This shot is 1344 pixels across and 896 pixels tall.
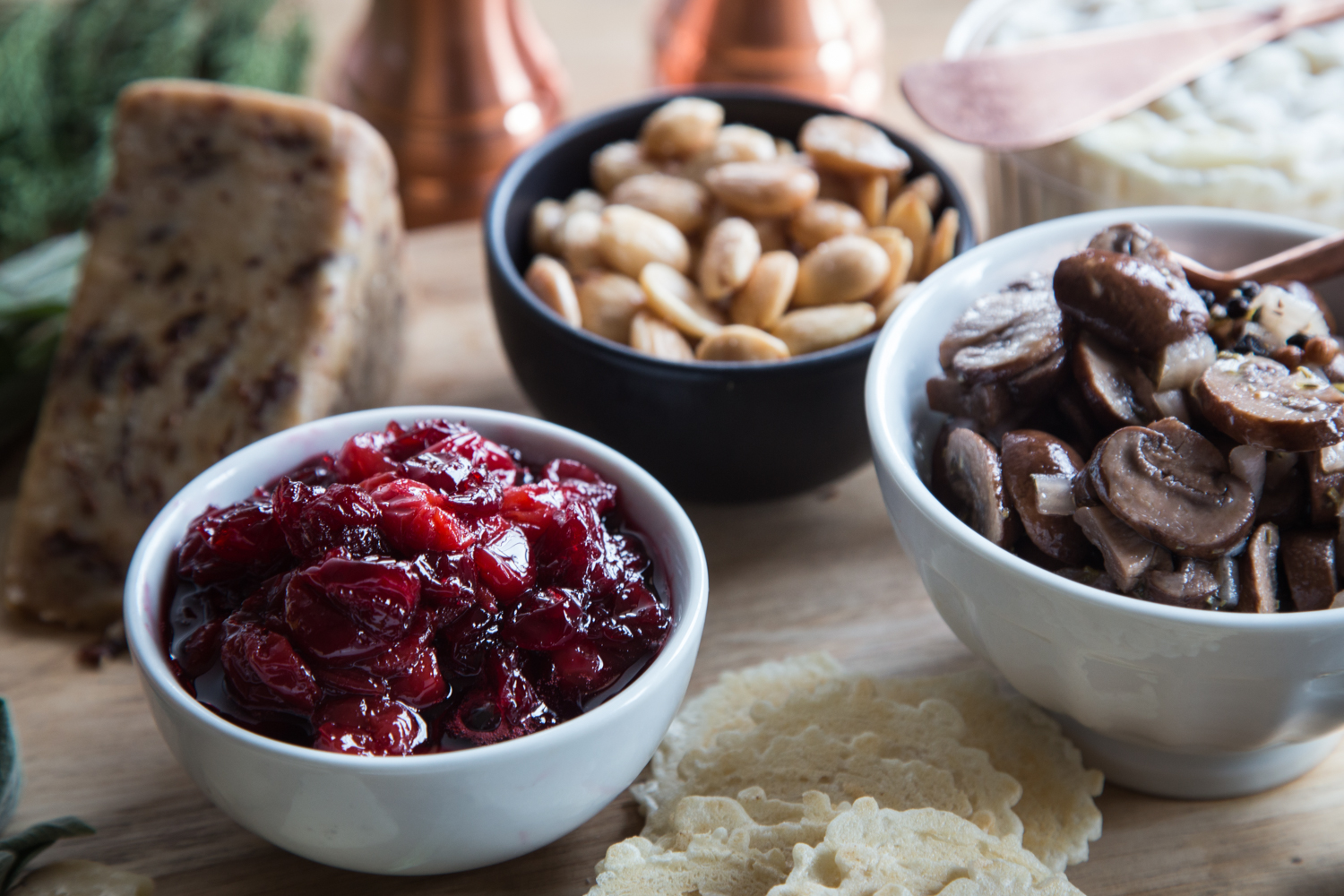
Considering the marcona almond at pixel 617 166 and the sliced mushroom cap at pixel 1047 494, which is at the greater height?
the marcona almond at pixel 617 166

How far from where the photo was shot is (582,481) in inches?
43.4

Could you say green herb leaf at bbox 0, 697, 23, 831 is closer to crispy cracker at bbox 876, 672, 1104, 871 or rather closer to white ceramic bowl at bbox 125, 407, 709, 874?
white ceramic bowl at bbox 125, 407, 709, 874

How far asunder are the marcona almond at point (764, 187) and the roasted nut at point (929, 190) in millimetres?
126

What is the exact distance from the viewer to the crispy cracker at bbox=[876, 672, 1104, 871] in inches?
41.1

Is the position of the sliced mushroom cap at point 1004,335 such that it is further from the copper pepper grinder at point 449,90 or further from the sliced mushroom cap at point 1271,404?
the copper pepper grinder at point 449,90

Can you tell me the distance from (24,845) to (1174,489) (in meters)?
0.95

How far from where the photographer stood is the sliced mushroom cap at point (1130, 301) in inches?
40.6

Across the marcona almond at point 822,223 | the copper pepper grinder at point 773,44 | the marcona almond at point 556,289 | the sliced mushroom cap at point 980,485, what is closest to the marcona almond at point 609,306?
the marcona almond at point 556,289

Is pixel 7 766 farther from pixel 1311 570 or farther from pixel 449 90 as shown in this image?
pixel 449 90

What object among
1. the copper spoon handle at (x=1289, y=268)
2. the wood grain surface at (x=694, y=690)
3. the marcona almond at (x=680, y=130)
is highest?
the marcona almond at (x=680, y=130)

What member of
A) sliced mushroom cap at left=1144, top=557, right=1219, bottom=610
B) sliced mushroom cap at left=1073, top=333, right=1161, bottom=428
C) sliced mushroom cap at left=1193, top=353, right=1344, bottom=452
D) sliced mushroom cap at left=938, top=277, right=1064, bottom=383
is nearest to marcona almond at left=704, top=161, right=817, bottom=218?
sliced mushroom cap at left=938, top=277, right=1064, bottom=383

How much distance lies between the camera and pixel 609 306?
137 cm

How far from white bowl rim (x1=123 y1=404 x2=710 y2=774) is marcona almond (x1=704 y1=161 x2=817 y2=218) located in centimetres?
43

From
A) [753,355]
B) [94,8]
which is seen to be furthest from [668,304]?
[94,8]
